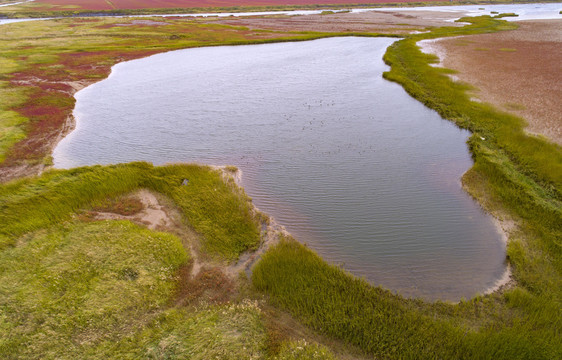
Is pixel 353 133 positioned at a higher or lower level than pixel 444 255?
higher

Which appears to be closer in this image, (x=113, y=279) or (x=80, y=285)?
(x=80, y=285)

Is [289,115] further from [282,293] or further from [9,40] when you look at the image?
[9,40]

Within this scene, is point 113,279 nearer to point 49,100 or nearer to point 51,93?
point 49,100

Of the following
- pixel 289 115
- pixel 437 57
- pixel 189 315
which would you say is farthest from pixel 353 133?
pixel 437 57

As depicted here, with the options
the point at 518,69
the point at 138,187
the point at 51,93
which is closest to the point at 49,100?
the point at 51,93

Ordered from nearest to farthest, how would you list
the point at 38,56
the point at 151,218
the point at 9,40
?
1. the point at 151,218
2. the point at 38,56
3. the point at 9,40

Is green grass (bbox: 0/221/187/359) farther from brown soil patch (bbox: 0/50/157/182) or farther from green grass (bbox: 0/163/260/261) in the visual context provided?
brown soil patch (bbox: 0/50/157/182)
